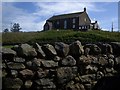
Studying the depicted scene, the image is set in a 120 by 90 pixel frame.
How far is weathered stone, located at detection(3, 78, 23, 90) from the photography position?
653 centimetres

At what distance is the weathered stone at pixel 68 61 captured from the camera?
7.26m

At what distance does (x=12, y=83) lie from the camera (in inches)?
259

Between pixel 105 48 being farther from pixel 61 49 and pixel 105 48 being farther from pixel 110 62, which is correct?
pixel 61 49

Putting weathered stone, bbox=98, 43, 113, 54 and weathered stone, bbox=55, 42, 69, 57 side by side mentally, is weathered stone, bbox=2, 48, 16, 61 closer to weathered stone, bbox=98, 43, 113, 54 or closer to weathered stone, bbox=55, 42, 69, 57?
weathered stone, bbox=55, 42, 69, 57

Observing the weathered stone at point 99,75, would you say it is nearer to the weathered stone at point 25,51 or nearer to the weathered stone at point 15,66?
the weathered stone at point 25,51

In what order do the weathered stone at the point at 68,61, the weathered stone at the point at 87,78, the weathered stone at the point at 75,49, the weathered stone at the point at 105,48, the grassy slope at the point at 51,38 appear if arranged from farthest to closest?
the grassy slope at the point at 51,38, the weathered stone at the point at 105,48, the weathered stone at the point at 87,78, the weathered stone at the point at 75,49, the weathered stone at the point at 68,61

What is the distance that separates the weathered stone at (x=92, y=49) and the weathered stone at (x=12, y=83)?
217cm

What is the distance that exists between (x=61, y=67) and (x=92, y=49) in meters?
1.24

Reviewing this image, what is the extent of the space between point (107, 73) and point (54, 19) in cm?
6773

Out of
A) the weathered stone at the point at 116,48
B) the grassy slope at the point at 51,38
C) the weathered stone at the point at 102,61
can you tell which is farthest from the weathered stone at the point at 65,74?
the grassy slope at the point at 51,38

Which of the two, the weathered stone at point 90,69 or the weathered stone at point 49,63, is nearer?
the weathered stone at point 49,63

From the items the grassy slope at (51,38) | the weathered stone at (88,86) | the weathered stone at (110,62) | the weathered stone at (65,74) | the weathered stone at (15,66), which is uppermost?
the grassy slope at (51,38)

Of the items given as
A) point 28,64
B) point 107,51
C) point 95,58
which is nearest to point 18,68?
point 28,64

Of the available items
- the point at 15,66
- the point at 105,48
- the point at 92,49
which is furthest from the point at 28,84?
the point at 105,48
